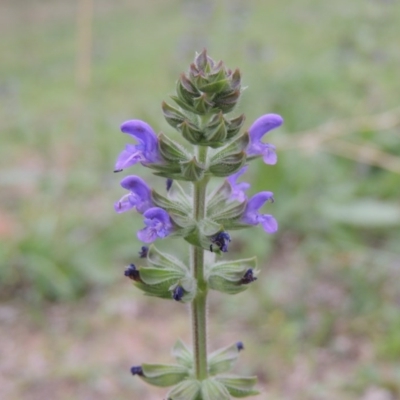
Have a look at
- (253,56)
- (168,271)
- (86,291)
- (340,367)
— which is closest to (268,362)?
(340,367)

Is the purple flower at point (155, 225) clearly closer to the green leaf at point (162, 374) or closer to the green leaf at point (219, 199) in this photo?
the green leaf at point (219, 199)

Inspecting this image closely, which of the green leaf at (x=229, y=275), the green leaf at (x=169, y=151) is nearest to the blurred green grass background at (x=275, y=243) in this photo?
the green leaf at (x=229, y=275)

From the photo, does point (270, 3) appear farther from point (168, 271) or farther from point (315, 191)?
point (168, 271)

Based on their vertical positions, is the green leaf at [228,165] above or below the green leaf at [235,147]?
below

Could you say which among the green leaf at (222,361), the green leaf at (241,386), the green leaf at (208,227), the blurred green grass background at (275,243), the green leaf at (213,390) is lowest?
the green leaf at (213,390)

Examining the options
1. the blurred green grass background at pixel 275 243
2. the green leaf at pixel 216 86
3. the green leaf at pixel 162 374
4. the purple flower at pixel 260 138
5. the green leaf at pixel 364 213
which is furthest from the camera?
the green leaf at pixel 364 213

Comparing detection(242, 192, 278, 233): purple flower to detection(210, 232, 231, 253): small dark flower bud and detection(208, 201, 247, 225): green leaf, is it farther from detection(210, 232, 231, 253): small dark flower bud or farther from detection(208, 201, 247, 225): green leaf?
detection(210, 232, 231, 253): small dark flower bud
